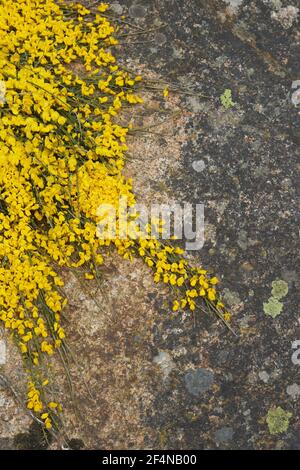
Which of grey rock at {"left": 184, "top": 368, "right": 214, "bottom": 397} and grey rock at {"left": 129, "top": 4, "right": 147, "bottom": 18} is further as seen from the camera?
grey rock at {"left": 129, "top": 4, "right": 147, "bottom": 18}

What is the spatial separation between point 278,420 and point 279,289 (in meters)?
0.82

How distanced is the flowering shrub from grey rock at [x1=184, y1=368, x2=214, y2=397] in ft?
1.30

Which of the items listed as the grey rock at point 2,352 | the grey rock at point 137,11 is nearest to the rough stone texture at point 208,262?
the grey rock at point 137,11

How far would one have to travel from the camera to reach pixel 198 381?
465 cm

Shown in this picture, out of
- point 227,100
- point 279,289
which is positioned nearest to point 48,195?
point 227,100

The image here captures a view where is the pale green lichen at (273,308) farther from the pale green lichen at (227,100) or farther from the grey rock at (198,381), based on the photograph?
the pale green lichen at (227,100)

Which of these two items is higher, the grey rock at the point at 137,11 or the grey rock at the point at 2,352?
the grey rock at the point at 137,11

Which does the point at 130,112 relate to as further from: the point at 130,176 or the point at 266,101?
the point at 266,101

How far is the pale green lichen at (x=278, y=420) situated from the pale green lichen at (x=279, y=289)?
0.70 metres

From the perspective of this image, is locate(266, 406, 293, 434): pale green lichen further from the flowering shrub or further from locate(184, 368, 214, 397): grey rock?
the flowering shrub

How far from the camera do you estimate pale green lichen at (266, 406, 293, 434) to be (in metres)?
4.61

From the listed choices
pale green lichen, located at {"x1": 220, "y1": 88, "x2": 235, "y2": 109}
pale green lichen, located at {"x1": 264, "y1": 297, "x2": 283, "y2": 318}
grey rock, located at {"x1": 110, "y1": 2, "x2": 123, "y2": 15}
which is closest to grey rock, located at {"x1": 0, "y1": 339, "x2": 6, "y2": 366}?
pale green lichen, located at {"x1": 264, "y1": 297, "x2": 283, "y2": 318}

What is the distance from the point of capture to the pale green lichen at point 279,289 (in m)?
4.80

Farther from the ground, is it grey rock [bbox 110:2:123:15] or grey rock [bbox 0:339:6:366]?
grey rock [bbox 110:2:123:15]
